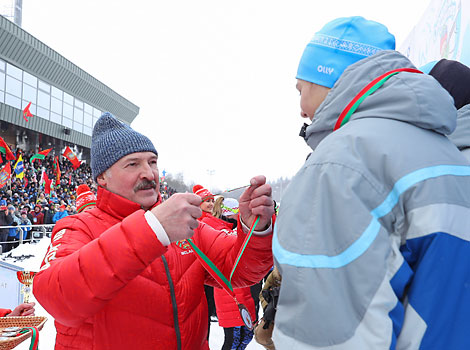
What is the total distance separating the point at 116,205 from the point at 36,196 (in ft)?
75.5

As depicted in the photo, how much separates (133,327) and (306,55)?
4.69ft

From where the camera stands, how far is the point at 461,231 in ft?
3.16

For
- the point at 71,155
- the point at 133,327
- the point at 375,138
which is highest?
the point at 375,138

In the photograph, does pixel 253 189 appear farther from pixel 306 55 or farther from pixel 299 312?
pixel 299 312

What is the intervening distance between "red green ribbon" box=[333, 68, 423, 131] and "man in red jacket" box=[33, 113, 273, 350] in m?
0.67

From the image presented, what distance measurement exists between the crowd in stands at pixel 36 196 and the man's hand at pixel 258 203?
10.6 meters

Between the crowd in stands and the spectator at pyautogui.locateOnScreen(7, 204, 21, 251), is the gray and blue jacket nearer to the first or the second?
the crowd in stands

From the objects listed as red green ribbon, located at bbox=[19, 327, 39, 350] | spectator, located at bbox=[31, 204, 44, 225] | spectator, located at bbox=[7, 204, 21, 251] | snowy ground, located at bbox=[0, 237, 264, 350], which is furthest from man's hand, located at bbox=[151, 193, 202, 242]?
spectator, located at bbox=[31, 204, 44, 225]

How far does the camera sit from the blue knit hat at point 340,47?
4.76 ft

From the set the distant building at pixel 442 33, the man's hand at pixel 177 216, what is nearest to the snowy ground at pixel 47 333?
the man's hand at pixel 177 216

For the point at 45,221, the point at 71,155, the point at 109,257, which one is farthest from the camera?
the point at 71,155

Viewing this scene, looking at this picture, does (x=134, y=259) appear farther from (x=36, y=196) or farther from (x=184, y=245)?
(x=36, y=196)

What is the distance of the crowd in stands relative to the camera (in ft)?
44.7

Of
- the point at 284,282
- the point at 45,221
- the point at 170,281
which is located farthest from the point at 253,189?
the point at 45,221
